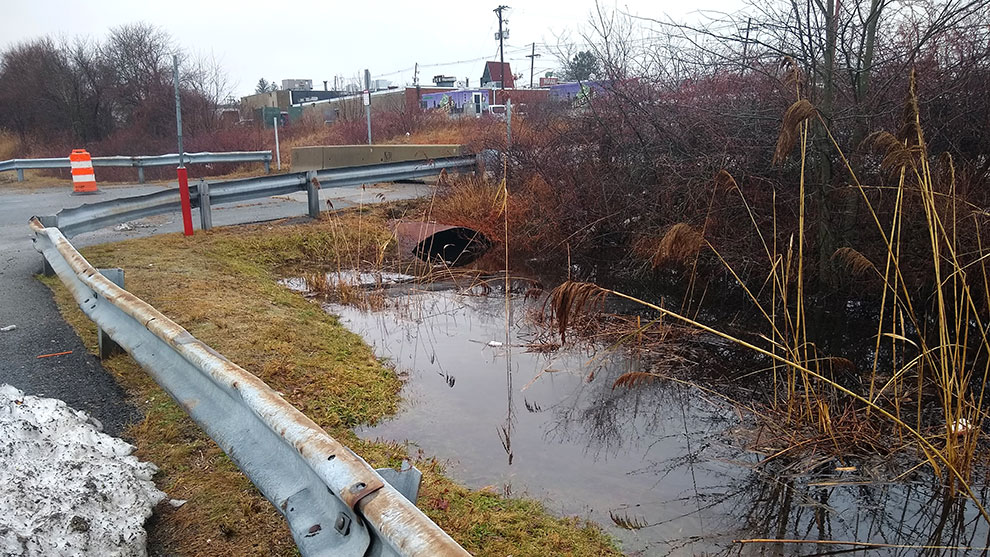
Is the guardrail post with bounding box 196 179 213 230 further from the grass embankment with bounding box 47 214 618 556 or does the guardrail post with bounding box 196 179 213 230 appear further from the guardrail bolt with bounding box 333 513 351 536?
the guardrail bolt with bounding box 333 513 351 536

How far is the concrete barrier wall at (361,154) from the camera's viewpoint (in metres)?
14.6

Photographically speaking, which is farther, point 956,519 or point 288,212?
point 288,212

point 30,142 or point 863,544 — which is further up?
point 30,142

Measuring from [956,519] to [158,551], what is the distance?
3198 mm

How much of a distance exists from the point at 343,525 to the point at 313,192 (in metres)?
8.55

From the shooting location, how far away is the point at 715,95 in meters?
7.96

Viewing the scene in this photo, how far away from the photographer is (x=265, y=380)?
4062 mm

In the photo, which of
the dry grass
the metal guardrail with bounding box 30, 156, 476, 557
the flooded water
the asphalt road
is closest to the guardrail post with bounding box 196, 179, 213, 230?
the asphalt road

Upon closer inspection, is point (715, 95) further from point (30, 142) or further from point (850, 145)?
point (30, 142)

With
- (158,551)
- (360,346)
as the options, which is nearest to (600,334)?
(360,346)

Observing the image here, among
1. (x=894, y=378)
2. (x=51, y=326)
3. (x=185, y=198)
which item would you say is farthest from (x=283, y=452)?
(x=185, y=198)

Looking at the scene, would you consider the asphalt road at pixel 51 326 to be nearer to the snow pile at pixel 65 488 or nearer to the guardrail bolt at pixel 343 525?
the snow pile at pixel 65 488

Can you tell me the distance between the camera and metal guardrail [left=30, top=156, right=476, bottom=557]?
153cm

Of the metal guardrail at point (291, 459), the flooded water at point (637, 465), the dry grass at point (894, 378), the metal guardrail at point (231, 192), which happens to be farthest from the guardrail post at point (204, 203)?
the dry grass at point (894, 378)
